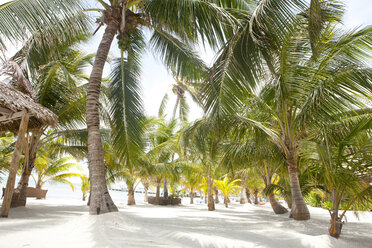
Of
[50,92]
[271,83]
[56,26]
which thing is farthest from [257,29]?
[50,92]

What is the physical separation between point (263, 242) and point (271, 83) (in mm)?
3512

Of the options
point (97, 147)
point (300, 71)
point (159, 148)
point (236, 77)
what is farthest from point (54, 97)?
point (300, 71)

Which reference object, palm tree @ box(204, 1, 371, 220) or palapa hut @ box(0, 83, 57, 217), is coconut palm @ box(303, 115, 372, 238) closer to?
Answer: palm tree @ box(204, 1, 371, 220)

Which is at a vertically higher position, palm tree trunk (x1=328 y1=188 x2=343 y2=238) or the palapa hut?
the palapa hut

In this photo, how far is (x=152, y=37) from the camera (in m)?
6.59

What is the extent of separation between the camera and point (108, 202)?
4.70 meters

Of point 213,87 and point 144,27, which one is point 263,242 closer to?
point 213,87

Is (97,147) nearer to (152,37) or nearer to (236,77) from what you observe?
(236,77)

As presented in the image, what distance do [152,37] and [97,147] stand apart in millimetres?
3425

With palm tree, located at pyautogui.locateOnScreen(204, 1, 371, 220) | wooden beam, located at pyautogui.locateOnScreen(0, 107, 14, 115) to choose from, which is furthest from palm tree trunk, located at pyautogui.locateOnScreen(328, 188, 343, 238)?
wooden beam, located at pyautogui.locateOnScreen(0, 107, 14, 115)

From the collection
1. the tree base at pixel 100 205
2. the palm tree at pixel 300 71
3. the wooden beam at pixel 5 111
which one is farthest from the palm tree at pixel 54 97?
the palm tree at pixel 300 71

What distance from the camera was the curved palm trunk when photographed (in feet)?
15.2

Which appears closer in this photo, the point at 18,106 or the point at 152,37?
the point at 18,106

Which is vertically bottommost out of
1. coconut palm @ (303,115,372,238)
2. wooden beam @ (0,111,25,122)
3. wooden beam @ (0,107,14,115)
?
coconut palm @ (303,115,372,238)
